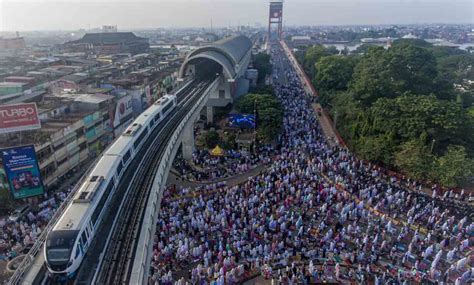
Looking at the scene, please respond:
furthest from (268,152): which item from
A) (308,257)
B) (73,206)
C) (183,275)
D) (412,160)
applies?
(73,206)

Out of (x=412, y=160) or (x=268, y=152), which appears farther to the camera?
(x=268, y=152)

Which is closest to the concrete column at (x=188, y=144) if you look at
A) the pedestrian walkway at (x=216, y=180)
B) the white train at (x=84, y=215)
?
the pedestrian walkway at (x=216, y=180)

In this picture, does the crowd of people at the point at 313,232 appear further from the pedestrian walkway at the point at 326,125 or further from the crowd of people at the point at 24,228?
the pedestrian walkway at the point at 326,125

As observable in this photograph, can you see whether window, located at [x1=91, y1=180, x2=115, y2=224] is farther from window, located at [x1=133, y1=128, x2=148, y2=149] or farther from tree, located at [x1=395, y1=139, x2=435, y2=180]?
tree, located at [x1=395, y1=139, x2=435, y2=180]

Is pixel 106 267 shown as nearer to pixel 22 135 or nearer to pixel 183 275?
pixel 183 275

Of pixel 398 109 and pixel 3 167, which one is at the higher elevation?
pixel 398 109

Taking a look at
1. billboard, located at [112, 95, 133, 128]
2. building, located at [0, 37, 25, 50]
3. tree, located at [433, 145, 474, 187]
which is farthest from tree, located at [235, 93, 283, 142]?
building, located at [0, 37, 25, 50]
